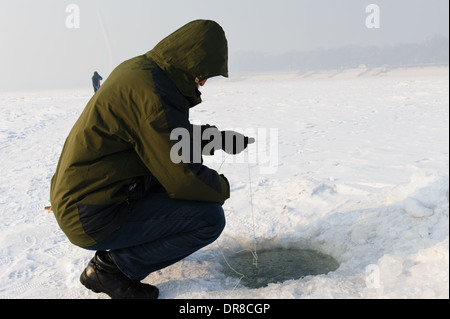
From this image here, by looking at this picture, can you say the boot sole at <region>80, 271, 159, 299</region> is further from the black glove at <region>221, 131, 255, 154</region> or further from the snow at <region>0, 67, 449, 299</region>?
the black glove at <region>221, 131, 255, 154</region>

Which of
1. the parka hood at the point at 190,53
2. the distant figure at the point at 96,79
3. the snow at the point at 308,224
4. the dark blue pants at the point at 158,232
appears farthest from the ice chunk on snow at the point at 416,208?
the distant figure at the point at 96,79

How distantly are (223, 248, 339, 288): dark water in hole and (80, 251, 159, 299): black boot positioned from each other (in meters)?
0.62

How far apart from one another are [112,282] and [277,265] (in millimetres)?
1137

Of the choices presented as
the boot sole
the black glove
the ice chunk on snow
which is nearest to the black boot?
the boot sole

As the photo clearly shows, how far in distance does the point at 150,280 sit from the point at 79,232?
679 millimetres

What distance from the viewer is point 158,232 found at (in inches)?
83.8

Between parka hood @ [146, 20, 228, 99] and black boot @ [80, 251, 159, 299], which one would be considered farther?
black boot @ [80, 251, 159, 299]

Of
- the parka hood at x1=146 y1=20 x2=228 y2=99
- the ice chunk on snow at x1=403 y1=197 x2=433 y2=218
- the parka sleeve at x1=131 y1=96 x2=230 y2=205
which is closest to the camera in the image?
the parka sleeve at x1=131 y1=96 x2=230 y2=205

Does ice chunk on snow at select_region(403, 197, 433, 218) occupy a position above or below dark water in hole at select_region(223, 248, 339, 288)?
above

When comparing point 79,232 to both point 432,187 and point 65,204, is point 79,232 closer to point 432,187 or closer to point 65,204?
point 65,204

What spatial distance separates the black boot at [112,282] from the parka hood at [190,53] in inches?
41.5

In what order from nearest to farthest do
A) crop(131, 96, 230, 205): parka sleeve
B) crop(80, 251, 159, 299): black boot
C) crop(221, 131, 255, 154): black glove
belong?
crop(131, 96, 230, 205): parka sleeve, crop(80, 251, 159, 299): black boot, crop(221, 131, 255, 154): black glove

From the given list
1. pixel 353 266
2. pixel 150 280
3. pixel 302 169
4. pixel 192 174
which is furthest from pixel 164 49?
pixel 302 169

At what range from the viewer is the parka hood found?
1962 millimetres
